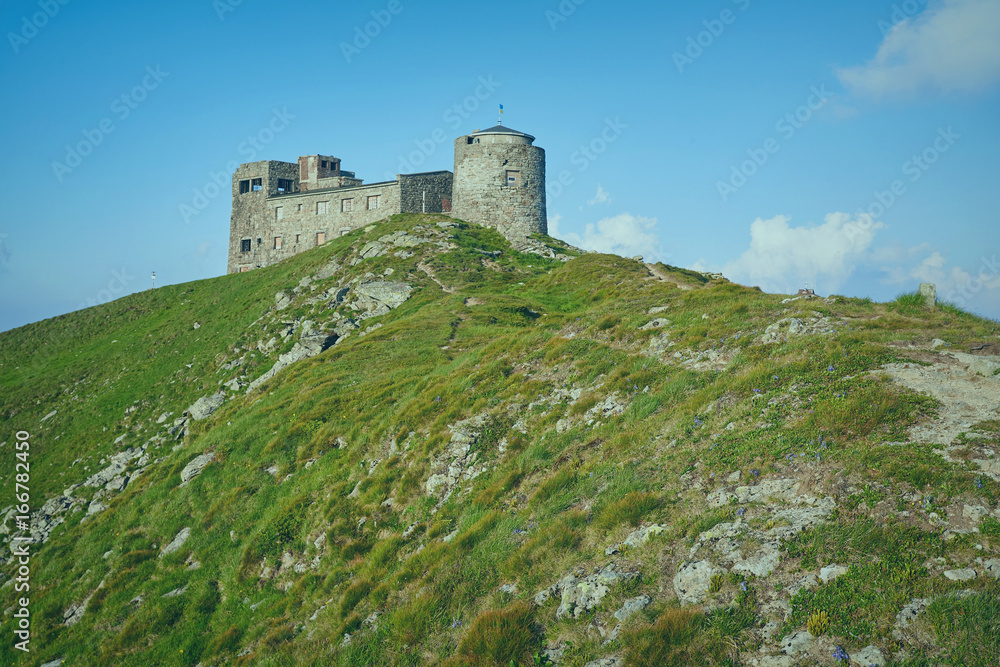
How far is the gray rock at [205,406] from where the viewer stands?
3769cm

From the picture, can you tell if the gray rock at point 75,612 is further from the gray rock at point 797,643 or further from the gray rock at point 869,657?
the gray rock at point 869,657

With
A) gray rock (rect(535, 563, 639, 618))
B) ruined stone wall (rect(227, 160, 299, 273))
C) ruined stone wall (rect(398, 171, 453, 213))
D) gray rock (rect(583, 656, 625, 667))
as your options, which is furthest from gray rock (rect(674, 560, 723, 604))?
ruined stone wall (rect(227, 160, 299, 273))

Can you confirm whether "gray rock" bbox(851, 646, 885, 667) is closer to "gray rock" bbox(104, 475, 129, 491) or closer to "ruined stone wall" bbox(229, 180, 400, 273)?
"gray rock" bbox(104, 475, 129, 491)

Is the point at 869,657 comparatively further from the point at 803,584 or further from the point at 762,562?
the point at 762,562

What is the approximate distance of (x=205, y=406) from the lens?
38.1 m

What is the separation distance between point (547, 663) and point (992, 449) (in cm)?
893

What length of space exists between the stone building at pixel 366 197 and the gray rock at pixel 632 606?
178 ft

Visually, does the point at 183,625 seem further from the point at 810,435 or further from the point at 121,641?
the point at 810,435

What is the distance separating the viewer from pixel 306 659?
13422 mm

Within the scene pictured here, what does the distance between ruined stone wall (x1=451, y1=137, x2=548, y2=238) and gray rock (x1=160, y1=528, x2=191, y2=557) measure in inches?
1812

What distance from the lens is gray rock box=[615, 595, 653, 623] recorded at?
34.2 ft

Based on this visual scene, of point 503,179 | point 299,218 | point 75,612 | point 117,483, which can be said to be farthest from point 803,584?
point 299,218

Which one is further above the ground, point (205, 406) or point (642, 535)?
point (205, 406)

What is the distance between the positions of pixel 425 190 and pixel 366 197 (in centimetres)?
697
